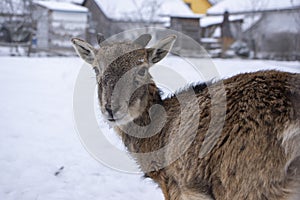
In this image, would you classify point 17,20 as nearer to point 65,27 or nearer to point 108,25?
point 65,27

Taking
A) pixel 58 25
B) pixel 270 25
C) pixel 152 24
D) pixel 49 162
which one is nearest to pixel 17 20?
pixel 58 25

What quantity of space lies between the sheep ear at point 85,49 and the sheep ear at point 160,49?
62cm

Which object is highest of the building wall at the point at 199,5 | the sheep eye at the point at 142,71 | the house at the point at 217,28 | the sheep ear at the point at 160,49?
the sheep ear at the point at 160,49

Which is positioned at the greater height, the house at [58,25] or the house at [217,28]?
the house at [58,25]

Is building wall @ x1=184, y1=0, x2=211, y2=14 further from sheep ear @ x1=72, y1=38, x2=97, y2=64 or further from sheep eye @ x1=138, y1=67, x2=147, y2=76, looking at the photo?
sheep eye @ x1=138, y1=67, x2=147, y2=76

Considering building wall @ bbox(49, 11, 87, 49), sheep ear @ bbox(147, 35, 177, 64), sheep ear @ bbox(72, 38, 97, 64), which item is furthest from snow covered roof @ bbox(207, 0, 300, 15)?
sheep ear @ bbox(72, 38, 97, 64)

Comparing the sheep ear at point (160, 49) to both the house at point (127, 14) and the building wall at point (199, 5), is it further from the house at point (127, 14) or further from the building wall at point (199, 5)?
the building wall at point (199, 5)

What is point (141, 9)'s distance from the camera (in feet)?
124

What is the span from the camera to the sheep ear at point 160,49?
3824 mm

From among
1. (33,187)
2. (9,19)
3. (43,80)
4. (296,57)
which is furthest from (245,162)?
(9,19)

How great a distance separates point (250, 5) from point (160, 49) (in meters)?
44.1

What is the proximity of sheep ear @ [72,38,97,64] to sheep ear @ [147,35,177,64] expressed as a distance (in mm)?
623

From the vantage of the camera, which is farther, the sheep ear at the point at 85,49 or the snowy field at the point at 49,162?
the snowy field at the point at 49,162

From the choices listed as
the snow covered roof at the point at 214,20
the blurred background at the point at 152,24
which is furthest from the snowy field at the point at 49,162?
the snow covered roof at the point at 214,20
